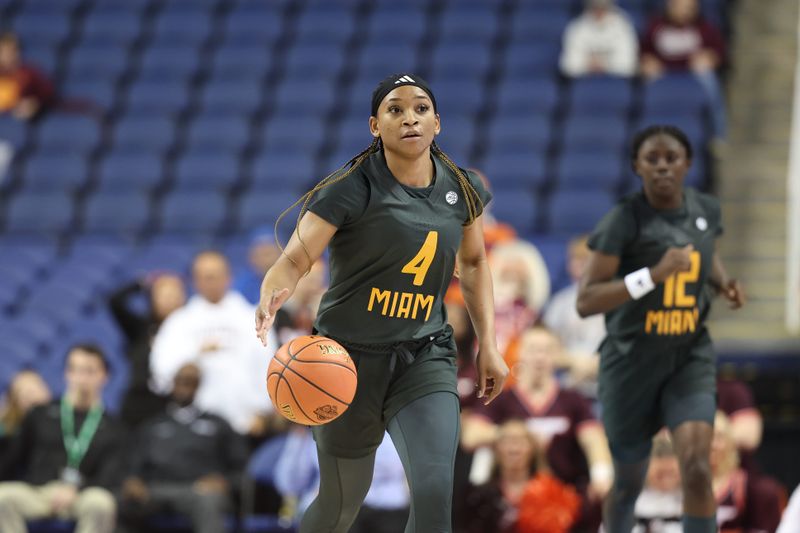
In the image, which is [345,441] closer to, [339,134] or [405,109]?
[405,109]

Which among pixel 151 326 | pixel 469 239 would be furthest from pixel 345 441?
pixel 151 326

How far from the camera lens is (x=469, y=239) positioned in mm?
5191

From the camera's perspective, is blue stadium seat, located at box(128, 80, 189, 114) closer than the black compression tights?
No

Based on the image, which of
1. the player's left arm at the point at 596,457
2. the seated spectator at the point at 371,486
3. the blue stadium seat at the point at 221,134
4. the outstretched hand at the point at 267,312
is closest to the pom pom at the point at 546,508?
the player's left arm at the point at 596,457

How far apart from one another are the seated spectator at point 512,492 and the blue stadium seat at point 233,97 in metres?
6.34

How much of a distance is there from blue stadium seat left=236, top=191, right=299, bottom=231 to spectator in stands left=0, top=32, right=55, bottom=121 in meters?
2.73

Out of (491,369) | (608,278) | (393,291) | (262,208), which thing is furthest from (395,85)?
(262,208)

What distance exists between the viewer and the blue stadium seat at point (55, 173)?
12.9 meters

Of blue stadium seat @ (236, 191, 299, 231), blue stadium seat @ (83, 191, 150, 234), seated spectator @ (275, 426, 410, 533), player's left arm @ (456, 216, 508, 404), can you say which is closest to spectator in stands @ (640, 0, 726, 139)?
blue stadium seat @ (236, 191, 299, 231)

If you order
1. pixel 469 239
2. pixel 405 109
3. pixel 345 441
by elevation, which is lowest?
pixel 345 441

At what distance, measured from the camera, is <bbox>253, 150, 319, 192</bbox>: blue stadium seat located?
12.5 m

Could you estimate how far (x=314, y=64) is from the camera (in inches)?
537

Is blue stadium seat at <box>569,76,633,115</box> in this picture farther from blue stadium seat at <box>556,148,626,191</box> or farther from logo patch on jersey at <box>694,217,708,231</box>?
logo patch on jersey at <box>694,217,708,231</box>

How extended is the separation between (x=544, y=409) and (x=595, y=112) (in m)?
4.82
